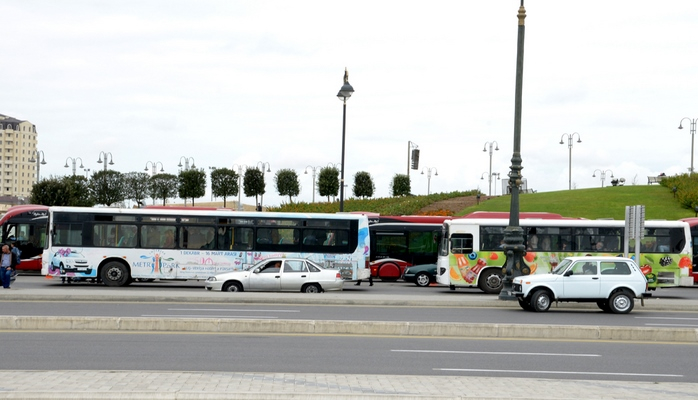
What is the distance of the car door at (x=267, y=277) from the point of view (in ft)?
86.4

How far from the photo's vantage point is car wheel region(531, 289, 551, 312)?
21391 millimetres

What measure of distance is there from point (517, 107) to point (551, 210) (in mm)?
46358

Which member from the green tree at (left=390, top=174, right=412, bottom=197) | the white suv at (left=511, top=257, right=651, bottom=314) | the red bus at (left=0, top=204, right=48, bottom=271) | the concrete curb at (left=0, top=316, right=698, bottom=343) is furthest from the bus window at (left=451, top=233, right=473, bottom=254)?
the green tree at (left=390, top=174, right=412, bottom=197)

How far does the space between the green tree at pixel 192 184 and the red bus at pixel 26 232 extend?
132ft

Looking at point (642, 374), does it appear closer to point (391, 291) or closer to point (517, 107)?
point (517, 107)

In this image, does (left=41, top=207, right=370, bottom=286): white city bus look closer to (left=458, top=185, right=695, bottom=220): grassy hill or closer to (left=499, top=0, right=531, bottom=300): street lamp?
(left=499, top=0, right=531, bottom=300): street lamp

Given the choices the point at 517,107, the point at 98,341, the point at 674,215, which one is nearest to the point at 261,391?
the point at 98,341

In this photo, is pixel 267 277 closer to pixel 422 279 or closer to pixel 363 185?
pixel 422 279

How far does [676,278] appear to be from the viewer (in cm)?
3036

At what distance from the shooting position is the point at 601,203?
71062 millimetres

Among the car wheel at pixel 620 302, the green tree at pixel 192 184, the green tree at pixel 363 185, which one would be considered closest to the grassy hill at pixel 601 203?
the green tree at pixel 363 185

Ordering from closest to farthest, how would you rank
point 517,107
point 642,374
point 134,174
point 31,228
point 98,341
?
point 642,374
point 98,341
point 517,107
point 31,228
point 134,174

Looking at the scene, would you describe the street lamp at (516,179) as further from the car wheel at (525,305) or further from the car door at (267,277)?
the car door at (267,277)

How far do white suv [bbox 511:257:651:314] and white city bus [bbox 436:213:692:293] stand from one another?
337 inches
